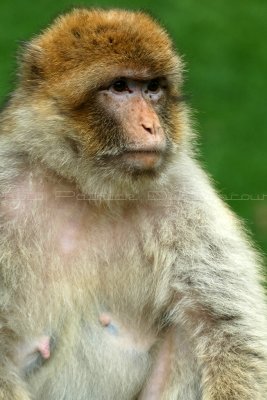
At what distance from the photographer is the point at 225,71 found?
15172mm

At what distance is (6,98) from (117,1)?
23.0 feet

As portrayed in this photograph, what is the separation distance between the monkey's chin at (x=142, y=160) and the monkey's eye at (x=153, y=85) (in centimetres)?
45

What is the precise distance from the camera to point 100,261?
888 centimetres

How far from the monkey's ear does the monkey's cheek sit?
756mm

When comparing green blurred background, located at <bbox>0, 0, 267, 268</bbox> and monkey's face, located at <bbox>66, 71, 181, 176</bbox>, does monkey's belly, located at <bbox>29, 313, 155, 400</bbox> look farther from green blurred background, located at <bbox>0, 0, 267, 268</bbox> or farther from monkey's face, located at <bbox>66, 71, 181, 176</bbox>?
green blurred background, located at <bbox>0, 0, 267, 268</bbox>

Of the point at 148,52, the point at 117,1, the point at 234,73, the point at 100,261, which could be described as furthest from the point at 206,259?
the point at 117,1

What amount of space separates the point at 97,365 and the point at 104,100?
1.50 metres

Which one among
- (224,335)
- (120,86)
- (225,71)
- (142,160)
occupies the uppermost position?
(120,86)

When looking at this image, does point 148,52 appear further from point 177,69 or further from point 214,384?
point 214,384

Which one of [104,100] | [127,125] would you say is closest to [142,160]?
[127,125]

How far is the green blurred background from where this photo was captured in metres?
13.6

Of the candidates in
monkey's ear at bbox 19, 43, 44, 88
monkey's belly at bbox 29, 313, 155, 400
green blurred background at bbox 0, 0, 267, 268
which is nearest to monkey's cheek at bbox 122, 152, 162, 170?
monkey's ear at bbox 19, 43, 44, 88

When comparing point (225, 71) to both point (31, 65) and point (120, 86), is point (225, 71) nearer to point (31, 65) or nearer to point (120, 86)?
point (31, 65)

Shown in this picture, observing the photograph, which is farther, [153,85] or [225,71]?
[225,71]
